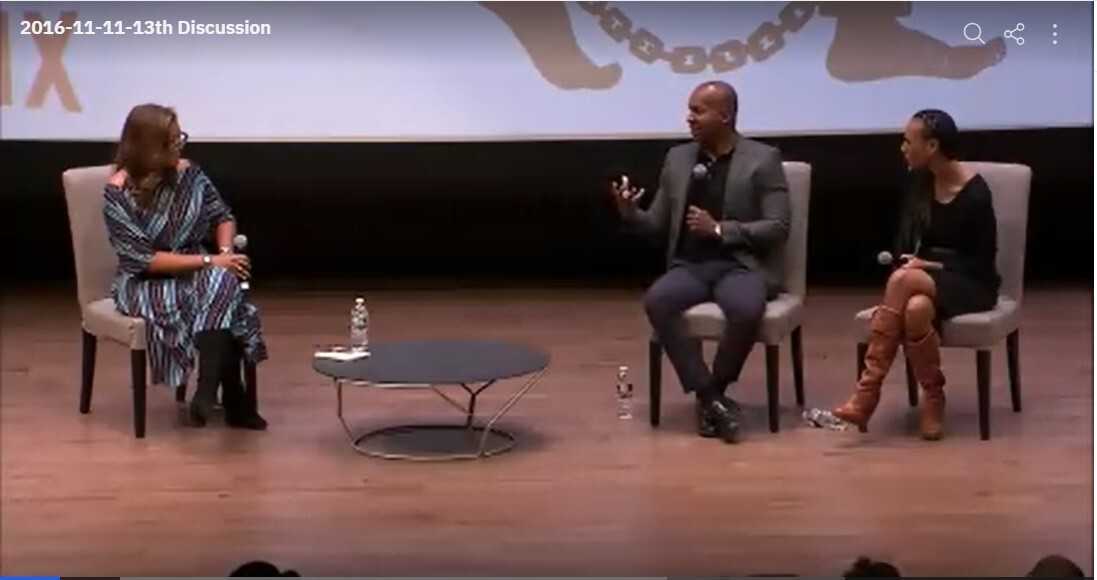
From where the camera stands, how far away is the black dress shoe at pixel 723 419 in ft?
16.2

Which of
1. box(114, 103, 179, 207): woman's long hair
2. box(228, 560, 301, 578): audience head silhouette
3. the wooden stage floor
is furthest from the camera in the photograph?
box(114, 103, 179, 207): woman's long hair

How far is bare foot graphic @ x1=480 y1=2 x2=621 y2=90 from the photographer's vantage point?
641 centimetres

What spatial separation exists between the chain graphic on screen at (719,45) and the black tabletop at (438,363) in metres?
1.77

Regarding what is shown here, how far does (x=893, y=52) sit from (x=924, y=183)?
1650mm

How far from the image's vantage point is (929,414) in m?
5.00

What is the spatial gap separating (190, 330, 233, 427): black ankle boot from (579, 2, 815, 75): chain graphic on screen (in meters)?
1.95

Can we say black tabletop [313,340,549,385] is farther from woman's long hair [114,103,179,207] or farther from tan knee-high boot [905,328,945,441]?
tan knee-high boot [905,328,945,441]

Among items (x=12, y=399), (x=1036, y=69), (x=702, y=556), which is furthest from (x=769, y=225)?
(x=12, y=399)

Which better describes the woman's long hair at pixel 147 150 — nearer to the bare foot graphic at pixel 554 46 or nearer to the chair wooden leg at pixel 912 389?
the bare foot graphic at pixel 554 46

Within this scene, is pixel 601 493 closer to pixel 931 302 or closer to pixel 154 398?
pixel 931 302

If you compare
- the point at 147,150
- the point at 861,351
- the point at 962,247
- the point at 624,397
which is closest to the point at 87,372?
the point at 147,150

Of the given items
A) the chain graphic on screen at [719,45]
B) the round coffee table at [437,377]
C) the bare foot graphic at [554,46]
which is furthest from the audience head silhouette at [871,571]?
the bare foot graphic at [554,46]

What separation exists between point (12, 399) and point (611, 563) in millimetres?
2376

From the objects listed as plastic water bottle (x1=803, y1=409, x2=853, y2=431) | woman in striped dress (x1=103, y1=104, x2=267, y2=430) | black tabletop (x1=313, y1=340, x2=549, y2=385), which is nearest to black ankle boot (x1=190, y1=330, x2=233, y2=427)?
woman in striped dress (x1=103, y1=104, x2=267, y2=430)
